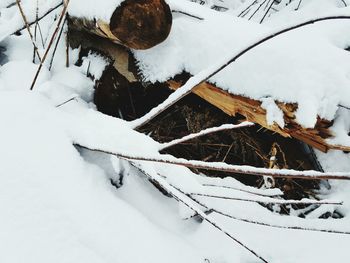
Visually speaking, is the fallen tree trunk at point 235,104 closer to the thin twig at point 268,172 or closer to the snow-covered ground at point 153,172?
the snow-covered ground at point 153,172

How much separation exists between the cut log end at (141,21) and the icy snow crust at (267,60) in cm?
10

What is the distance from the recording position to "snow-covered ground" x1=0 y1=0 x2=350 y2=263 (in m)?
0.90

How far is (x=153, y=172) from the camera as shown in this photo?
107 cm

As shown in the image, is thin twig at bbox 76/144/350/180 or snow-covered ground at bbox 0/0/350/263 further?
snow-covered ground at bbox 0/0/350/263

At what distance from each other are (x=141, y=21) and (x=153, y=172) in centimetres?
62

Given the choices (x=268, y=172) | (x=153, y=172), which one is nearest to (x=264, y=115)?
(x=153, y=172)

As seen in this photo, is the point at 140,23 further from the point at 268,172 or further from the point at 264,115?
the point at 268,172

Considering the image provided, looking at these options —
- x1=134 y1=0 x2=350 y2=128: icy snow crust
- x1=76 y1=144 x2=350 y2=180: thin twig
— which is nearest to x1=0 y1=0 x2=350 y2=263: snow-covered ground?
x1=134 y1=0 x2=350 y2=128: icy snow crust

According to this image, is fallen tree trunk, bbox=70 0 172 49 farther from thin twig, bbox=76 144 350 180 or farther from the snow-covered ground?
thin twig, bbox=76 144 350 180

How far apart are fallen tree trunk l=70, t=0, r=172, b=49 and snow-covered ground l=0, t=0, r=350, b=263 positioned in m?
0.05

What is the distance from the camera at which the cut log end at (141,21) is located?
4.50 ft

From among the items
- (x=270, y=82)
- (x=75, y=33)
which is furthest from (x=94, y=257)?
(x=75, y=33)

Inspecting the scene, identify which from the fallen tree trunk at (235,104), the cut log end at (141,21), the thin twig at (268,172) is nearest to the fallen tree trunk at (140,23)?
the cut log end at (141,21)

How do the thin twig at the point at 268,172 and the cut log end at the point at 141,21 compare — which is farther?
the cut log end at the point at 141,21
